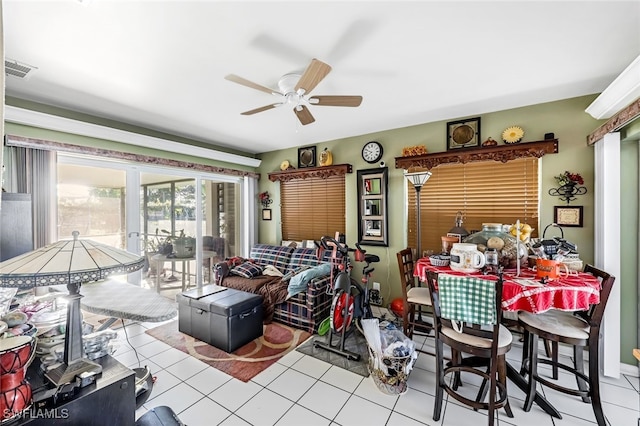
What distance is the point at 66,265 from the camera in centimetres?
109

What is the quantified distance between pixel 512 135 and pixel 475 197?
749 mm

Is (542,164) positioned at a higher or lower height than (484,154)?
lower

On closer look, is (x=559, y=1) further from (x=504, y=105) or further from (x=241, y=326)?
(x=241, y=326)

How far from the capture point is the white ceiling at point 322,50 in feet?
5.25

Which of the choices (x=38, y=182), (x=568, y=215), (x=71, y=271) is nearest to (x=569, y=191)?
(x=568, y=215)

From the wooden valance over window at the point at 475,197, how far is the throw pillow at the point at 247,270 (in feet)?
7.20

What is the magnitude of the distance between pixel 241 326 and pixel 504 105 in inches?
144

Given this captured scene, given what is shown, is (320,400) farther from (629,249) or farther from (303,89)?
(629,249)

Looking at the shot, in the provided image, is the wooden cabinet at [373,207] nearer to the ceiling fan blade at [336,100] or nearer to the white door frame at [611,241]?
the ceiling fan blade at [336,100]

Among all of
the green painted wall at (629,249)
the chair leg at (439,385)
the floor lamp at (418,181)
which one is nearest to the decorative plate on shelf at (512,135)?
the green painted wall at (629,249)

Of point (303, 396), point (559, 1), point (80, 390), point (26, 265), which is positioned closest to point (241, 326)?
point (303, 396)

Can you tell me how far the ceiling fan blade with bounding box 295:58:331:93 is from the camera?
1764 mm

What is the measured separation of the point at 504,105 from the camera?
2.96 m

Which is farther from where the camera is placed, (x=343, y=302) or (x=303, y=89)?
(x=343, y=302)
